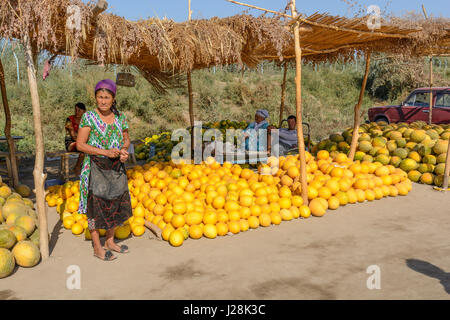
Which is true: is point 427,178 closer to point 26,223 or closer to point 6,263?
point 26,223

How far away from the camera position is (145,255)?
12.3 ft

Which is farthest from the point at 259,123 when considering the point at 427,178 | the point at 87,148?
the point at 87,148

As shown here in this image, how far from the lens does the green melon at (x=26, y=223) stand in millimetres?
3922

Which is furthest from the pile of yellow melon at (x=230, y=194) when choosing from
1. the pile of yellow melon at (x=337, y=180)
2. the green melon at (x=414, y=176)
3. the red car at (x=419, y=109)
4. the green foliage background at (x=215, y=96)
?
Answer: the green foliage background at (x=215, y=96)

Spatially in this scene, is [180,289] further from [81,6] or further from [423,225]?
[423,225]

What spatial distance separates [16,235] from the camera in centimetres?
364

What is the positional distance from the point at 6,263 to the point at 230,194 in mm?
2652

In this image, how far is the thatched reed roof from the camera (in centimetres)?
346

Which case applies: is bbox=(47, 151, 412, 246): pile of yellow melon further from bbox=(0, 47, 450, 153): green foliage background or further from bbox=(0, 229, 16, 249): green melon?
bbox=(0, 47, 450, 153): green foliage background

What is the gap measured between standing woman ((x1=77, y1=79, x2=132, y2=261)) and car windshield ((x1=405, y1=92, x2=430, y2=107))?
11.1 metres

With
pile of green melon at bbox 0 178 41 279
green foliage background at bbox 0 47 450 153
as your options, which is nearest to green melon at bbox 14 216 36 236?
pile of green melon at bbox 0 178 41 279

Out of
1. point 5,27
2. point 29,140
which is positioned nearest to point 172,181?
point 5,27

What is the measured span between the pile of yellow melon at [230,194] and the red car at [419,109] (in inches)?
255

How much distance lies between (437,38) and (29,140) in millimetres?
12214
